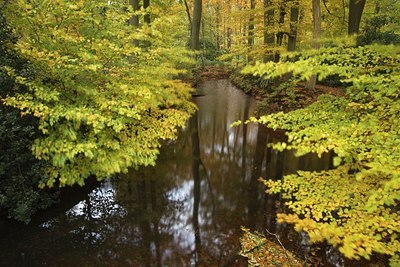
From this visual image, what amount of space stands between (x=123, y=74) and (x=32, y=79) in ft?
6.19

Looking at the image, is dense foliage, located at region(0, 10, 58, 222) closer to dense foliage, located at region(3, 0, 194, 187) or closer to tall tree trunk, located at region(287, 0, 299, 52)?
dense foliage, located at region(3, 0, 194, 187)

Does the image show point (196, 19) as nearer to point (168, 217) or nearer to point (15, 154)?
point (168, 217)

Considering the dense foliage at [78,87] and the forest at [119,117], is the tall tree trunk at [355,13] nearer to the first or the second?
the forest at [119,117]

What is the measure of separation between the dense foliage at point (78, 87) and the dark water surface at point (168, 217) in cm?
144

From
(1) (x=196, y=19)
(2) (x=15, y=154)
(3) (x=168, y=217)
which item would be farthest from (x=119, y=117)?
(1) (x=196, y=19)

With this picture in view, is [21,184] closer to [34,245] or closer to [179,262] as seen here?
[34,245]

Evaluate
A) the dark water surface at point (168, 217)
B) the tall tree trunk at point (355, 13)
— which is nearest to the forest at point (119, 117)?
the dark water surface at point (168, 217)

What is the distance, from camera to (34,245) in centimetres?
589

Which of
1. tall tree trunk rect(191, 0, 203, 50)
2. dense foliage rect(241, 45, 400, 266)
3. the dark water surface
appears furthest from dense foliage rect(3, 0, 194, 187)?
tall tree trunk rect(191, 0, 203, 50)

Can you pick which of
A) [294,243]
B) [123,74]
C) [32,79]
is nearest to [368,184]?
[294,243]

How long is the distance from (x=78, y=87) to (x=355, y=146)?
476 centimetres

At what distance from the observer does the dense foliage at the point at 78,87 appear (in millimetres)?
4965

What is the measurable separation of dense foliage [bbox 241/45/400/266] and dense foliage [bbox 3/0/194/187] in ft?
9.77

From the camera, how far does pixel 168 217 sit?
702cm
